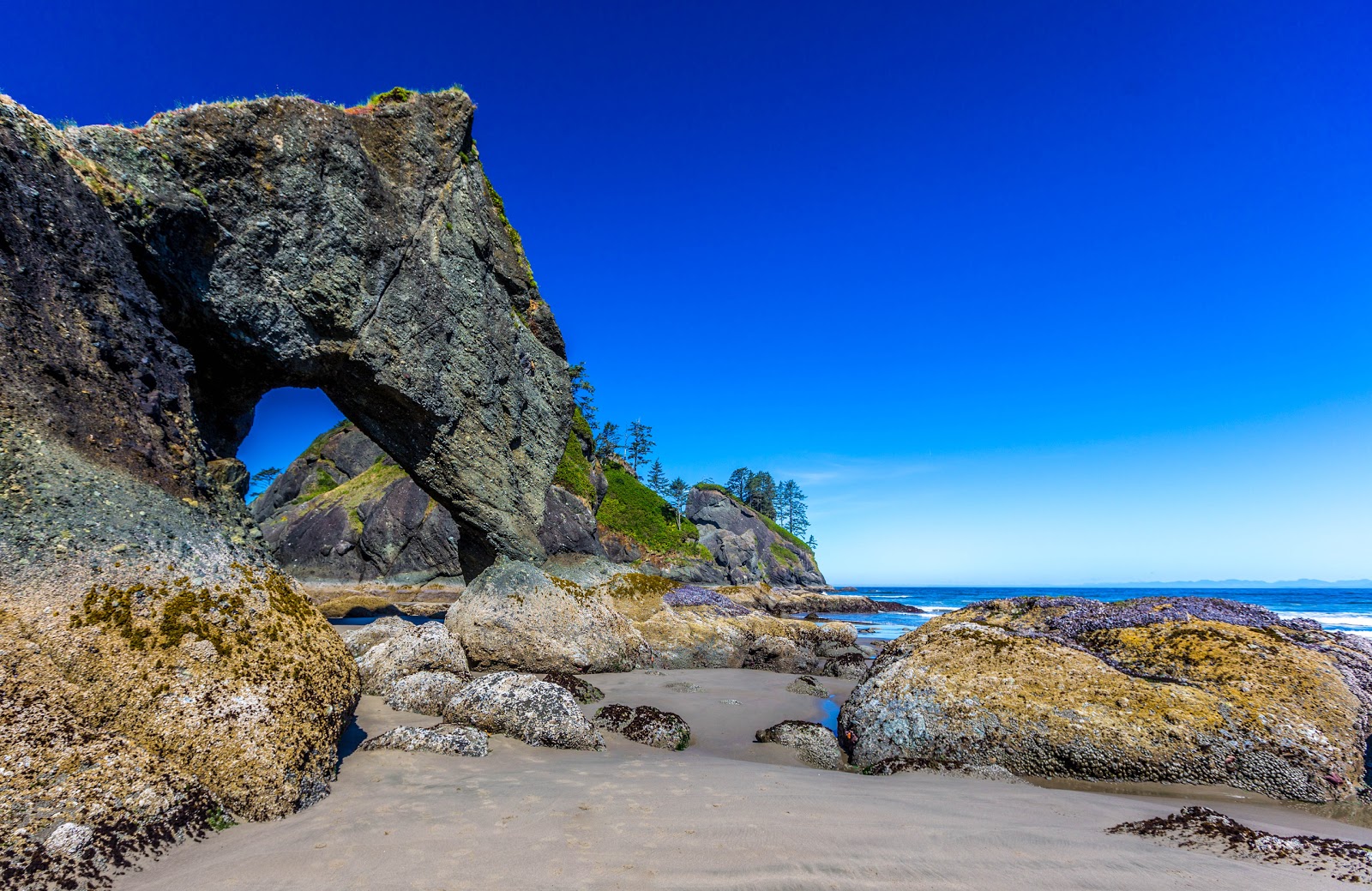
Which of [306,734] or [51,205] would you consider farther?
[51,205]

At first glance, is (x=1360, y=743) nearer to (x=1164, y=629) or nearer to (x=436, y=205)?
(x=1164, y=629)

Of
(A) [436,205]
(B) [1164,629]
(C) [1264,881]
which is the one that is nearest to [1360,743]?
(B) [1164,629]

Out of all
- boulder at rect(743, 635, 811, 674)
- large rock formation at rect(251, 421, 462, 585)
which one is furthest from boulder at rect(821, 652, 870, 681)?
large rock formation at rect(251, 421, 462, 585)

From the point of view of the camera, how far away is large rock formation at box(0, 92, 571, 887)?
173 inches

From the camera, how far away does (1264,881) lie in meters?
3.76

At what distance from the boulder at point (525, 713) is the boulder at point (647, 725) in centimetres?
79

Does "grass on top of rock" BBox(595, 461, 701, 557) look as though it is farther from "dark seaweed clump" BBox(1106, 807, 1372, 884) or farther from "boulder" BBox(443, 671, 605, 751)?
"dark seaweed clump" BBox(1106, 807, 1372, 884)

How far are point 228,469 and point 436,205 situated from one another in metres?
8.52

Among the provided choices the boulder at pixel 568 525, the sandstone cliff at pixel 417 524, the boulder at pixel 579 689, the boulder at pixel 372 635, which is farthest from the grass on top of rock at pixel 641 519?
the boulder at pixel 579 689

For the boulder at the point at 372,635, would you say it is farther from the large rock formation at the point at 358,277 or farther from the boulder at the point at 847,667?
the boulder at the point at 847,667

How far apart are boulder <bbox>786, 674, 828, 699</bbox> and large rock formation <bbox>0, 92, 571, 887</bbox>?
8.85 m

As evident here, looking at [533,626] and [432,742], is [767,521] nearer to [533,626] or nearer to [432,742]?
[533,626]

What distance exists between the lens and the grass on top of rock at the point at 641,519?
190 ft

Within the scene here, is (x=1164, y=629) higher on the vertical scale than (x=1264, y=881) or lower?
higher
